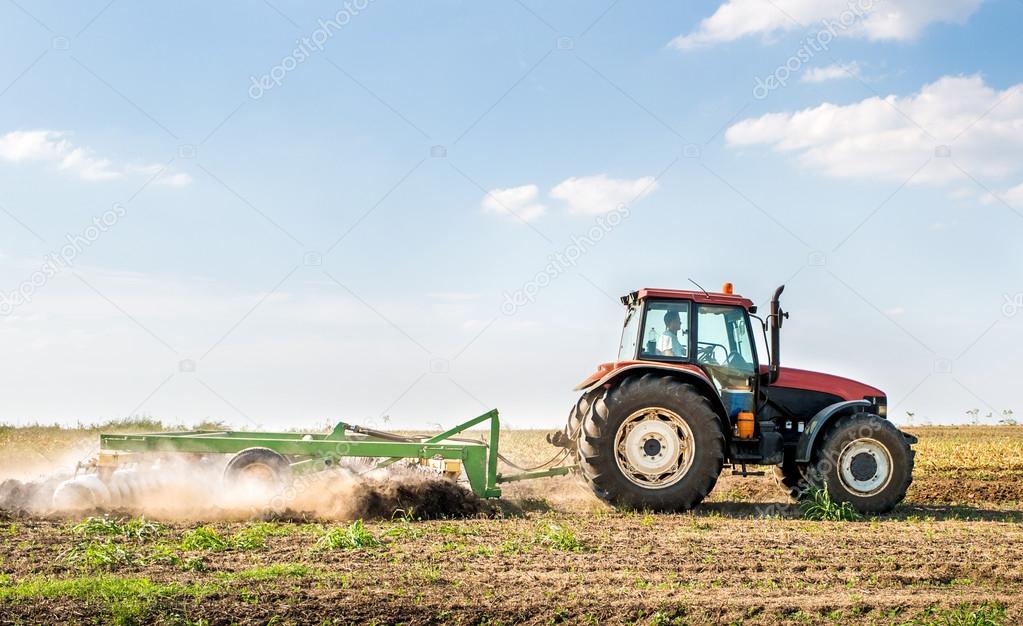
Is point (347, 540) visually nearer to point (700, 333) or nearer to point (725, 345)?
point (700, 333)

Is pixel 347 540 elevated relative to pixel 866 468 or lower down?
lower down

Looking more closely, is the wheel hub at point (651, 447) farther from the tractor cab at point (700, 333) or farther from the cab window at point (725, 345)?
the cab window at point (725, 345)

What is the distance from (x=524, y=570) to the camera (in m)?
6.82

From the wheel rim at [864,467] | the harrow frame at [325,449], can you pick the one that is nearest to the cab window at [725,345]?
the wheel rim at [864,467]

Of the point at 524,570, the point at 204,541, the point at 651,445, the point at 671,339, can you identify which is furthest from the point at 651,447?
the point at 204,541

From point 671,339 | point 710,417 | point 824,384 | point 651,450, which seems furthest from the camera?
point 824,384

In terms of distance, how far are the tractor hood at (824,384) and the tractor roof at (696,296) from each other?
1.17m

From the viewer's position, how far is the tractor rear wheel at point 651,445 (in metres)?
9.74

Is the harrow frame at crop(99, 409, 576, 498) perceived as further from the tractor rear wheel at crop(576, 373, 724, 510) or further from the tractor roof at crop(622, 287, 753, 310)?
the tractor roof at crop(622, 287, 753, 310)

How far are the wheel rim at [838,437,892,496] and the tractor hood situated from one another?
30.5 inches

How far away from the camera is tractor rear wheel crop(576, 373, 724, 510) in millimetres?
9742

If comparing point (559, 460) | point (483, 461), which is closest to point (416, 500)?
point (483, 461)

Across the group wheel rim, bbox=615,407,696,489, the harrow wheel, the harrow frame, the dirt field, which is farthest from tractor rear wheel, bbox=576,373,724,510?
the harrow wheel

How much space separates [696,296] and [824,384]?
215 centimetres
